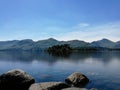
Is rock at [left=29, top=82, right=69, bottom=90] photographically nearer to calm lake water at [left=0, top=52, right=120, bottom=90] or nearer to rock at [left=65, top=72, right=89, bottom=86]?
rock at [left=65, top=72, right=89, bottom=86]

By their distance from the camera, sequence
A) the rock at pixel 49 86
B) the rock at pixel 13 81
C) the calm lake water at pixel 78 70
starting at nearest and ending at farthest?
the rock at pixel 49 86, the rock at pixel 13 81, the calm lake water at pixel 78 70

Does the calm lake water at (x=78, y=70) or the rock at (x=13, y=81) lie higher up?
the rock at (x=13, y=81)

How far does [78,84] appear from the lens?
3841 centimetres

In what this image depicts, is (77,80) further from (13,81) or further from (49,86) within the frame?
(13,81)

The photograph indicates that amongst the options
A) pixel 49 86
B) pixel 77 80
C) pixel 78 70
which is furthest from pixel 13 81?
pixel 78 70

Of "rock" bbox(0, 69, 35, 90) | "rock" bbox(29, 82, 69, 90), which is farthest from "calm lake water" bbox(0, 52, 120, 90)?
"rock" bbox(0, 69, 35, 90)

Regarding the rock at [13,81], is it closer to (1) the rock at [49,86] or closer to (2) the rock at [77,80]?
(1) the rock at [49,86]

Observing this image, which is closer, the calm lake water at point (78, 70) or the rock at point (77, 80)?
the rock at point (77, 80)

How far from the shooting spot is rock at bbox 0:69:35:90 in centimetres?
3578

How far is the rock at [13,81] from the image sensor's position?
3578cm

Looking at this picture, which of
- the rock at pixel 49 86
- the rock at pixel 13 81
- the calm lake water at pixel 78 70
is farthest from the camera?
the calm lake water at pixel 78 70

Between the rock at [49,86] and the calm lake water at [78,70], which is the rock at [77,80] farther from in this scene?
the rock at [49,86]

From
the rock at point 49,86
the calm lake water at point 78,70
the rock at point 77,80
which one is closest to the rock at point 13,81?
the rock at point 49,86

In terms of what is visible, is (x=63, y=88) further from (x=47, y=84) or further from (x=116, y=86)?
(x=116, y=86)
